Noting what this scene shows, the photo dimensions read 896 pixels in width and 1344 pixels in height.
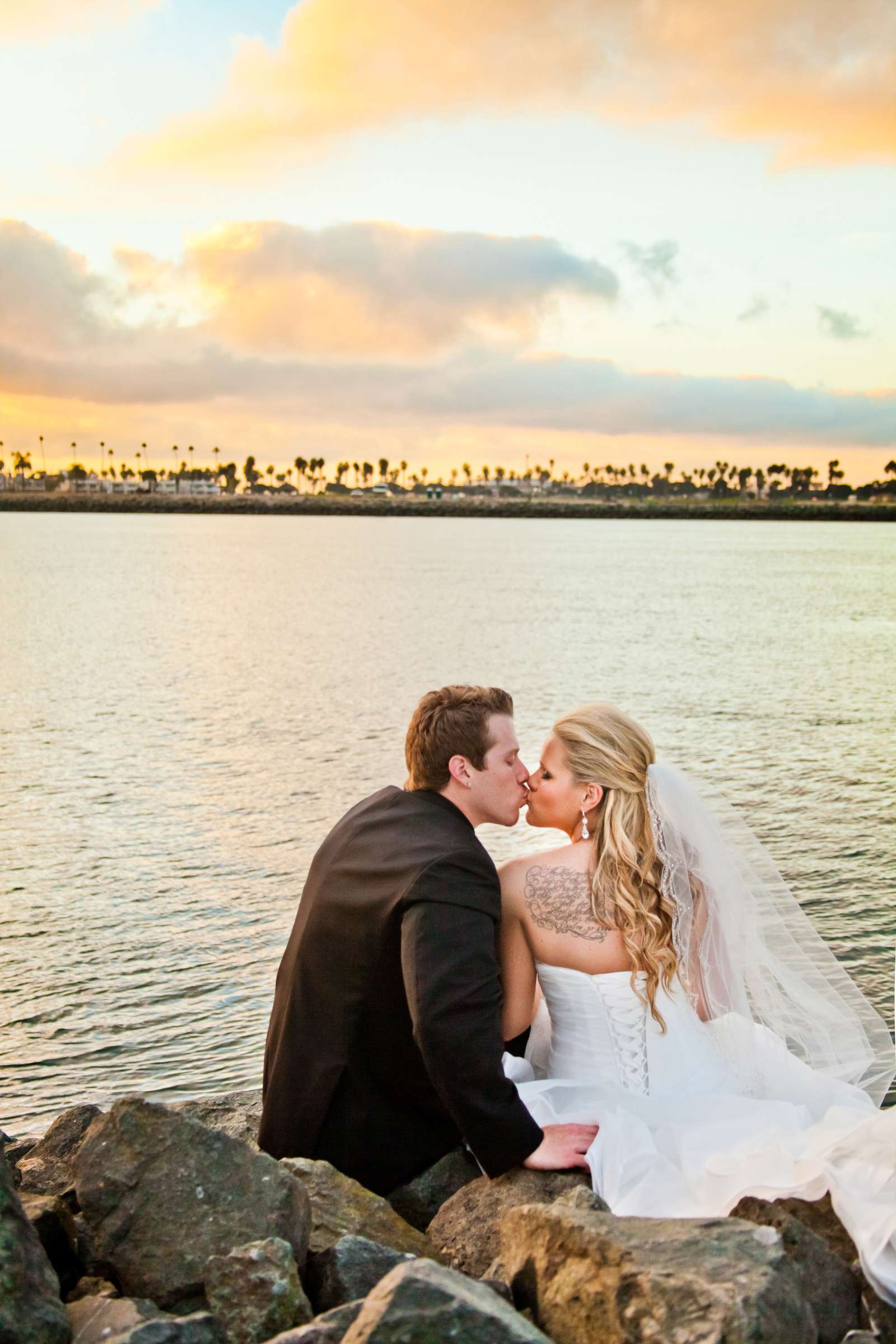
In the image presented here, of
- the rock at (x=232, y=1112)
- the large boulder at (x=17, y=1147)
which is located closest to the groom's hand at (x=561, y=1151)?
the rock at (x=232, y=1112)

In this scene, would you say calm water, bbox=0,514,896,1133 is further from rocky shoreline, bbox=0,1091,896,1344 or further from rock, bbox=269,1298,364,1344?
rock, bbox=269,1298,364,1344

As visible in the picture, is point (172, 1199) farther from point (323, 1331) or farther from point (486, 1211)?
point (486, 1211)

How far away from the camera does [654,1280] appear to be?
3.30 m

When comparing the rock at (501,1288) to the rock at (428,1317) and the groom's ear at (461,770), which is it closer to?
the rock at (428,1317)

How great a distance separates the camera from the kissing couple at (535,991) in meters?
4.48

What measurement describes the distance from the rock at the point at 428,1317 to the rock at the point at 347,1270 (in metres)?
0.76

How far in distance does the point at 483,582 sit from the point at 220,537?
81266mm

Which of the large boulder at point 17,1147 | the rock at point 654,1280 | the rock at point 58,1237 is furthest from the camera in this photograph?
the large boulder at point 17,1147

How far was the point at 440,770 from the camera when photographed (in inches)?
197

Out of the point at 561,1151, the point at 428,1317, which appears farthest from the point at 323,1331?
the point at 561,1151

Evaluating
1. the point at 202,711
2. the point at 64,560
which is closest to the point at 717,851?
the point at 202,711

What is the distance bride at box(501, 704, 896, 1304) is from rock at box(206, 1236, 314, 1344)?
3.85ft

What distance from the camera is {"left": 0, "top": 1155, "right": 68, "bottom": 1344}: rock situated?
3.45 m

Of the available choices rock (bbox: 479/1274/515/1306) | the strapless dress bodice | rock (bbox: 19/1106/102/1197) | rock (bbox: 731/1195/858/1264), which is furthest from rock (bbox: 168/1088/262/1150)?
rock (bbox: 731/1195/858/1264)
